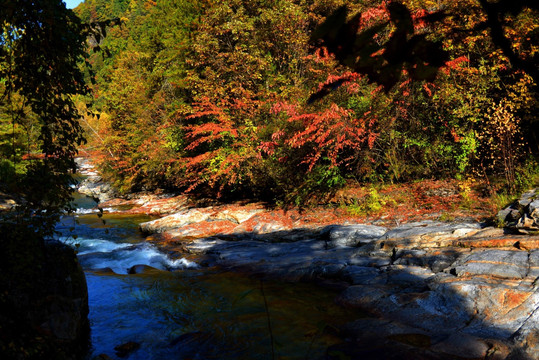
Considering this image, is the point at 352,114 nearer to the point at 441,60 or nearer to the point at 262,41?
the point at 262,41

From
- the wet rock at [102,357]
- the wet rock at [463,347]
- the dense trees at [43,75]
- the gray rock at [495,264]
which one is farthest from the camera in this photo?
the gray rock at [495,264]

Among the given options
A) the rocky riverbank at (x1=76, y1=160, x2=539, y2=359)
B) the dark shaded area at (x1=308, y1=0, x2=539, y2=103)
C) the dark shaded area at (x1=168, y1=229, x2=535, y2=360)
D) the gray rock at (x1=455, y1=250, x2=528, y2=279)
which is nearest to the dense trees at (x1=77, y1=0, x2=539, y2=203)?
the rocky riverbank at (x1=76, y1=160, x2=539, y2=359)

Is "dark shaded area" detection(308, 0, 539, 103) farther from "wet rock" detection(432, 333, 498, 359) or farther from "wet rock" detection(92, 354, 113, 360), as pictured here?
"wet rock" detection(92, 354, 113, 360)

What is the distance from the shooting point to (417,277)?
571 centimetres

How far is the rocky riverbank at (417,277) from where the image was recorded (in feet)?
13.7

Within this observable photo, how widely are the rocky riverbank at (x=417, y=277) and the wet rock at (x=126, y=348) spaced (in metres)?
2.92

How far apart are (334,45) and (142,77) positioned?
29.9 meters

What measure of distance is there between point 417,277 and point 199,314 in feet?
12.7

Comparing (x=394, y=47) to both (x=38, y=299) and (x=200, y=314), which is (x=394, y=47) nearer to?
(x=38, y=299)

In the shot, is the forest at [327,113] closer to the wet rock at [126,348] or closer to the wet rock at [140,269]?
the wet rock at [126,348]

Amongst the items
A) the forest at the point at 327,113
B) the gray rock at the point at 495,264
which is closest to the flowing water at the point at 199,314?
the gray rock at the point at 495,264

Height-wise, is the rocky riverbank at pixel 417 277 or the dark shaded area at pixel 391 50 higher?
the dark shaded area at pixel 391 50

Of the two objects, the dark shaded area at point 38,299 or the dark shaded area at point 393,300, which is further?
the dark shaded area at point 393,300

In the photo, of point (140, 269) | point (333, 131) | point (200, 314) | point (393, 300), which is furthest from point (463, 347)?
point (333, 131)
